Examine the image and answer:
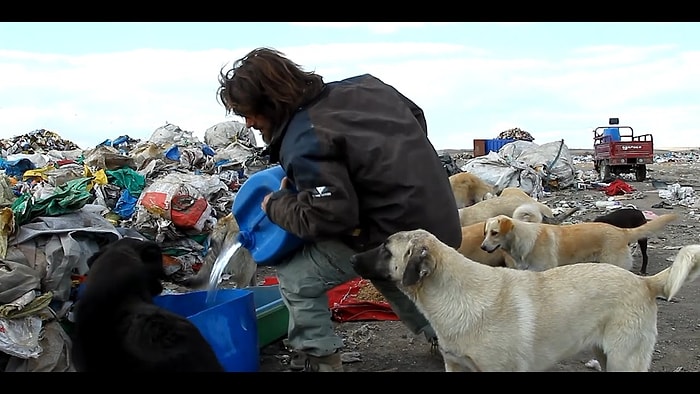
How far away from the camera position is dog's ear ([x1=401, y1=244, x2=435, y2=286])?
325cm

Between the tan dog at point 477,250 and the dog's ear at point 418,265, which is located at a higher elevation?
the dog's ear at point 418,265

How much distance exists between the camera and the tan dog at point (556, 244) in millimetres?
6277

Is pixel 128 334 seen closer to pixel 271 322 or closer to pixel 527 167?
pixel 271 322

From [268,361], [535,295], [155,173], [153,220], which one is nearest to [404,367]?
[268,361]

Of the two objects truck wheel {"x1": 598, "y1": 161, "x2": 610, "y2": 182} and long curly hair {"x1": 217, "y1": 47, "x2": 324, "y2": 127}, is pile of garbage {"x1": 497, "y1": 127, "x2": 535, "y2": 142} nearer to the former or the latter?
truck wheel {"x1": 598, "y1": 161, "x2": 610, "y2": 182}

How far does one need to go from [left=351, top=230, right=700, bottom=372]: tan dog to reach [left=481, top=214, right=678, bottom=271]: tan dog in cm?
276

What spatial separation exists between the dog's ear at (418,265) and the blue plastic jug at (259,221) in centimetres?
77

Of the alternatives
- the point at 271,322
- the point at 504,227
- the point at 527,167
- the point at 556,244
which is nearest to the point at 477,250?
the point at 504,227

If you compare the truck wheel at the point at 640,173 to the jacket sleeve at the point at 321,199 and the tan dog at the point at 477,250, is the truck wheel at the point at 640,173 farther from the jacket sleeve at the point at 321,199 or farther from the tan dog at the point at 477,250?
the jacket sleeve at the point at 321,199

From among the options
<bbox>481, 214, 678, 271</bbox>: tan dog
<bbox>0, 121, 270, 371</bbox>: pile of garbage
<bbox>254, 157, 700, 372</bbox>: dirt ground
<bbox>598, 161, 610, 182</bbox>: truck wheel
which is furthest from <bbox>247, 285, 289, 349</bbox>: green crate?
<bbox>598, 161, 610, 182</bbox>: truck wheel

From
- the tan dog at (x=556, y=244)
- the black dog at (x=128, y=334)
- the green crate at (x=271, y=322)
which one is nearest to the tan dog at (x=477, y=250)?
the tan dog at (x=556, y=244)

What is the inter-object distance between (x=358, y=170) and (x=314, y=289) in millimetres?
774

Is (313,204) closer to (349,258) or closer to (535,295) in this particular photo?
(349,258)

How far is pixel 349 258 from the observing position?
352 cm
